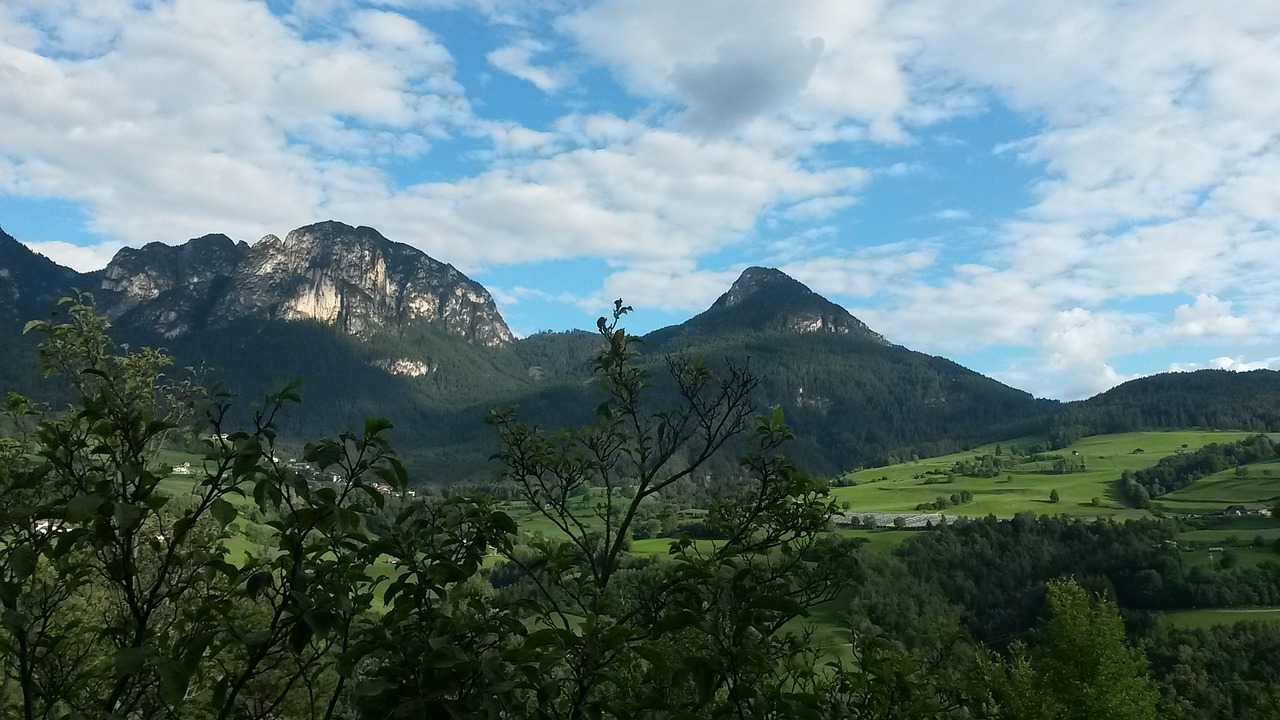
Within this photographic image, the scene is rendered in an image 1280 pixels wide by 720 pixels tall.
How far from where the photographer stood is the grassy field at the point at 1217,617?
57.2 meters

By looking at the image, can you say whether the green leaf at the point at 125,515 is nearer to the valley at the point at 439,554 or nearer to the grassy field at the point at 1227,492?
the valley at the point at 439,554

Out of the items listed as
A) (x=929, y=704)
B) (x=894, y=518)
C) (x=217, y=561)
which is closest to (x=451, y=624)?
(x=217, y=561)

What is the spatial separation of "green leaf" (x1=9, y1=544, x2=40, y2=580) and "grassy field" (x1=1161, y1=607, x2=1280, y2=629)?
2979 inches

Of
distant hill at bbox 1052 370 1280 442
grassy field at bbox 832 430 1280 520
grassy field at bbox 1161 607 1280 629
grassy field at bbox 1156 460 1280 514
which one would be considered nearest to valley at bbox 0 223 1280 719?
grassy field at bbox 1161 607 1280 629

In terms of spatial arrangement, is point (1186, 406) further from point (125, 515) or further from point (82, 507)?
point (82, 507)

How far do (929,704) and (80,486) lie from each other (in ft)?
15.8

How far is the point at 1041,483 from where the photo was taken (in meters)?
113

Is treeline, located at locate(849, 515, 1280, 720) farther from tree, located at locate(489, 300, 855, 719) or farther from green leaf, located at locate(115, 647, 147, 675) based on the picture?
green leaf, located at locate(115, 647, 147, 675)

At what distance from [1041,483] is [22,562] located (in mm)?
130197

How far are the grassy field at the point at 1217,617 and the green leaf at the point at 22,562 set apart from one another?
7566cm

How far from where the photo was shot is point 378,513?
11.0 feet

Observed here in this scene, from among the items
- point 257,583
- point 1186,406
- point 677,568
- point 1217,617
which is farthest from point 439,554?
point 1186,406

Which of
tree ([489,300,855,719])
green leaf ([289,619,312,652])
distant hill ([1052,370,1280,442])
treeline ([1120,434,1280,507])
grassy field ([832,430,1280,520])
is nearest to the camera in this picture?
green leaf ([289,619,312,652])

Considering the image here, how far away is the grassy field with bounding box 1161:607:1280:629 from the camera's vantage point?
5719 centimetres
